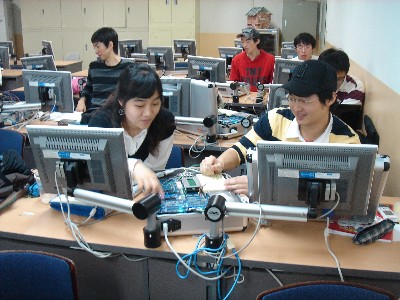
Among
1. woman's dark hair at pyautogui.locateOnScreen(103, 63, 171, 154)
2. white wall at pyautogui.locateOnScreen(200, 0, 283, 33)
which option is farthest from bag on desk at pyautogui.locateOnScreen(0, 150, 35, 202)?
white wall at pyautogui.locateOnScreen(200, 0, 283, 33)

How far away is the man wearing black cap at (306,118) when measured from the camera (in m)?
1.83

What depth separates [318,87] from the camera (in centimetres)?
182

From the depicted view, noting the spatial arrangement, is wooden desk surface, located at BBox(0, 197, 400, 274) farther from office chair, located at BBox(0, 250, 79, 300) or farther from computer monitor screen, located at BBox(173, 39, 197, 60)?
computer monitor screen, located at BBox(173, 39, 197, 60)

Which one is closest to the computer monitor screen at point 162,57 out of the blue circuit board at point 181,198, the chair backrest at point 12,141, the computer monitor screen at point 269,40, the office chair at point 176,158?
the computer monitor screen at point 269,40

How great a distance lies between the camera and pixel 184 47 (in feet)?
21.9

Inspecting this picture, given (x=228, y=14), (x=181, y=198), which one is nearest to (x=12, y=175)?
(x=181, y=198)

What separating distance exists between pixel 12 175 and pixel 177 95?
1370 mm

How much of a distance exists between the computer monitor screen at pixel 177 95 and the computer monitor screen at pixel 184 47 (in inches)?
145

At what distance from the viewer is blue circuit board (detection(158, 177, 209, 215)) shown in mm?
1663

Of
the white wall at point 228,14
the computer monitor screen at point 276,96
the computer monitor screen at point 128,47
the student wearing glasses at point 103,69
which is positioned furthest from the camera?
the white wall at point 228,14

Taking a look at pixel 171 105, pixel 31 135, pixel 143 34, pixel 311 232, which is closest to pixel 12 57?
pixel 143 34

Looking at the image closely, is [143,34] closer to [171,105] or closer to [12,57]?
[12,57]

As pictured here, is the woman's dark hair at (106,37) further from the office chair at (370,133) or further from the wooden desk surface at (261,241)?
the wooden desk surface at (261,241)

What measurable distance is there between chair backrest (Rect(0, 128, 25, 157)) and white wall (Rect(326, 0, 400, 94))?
8.00ft
